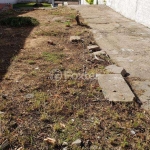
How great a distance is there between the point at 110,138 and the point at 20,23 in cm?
650

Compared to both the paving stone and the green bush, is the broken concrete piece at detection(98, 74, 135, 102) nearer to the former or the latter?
the paving stone

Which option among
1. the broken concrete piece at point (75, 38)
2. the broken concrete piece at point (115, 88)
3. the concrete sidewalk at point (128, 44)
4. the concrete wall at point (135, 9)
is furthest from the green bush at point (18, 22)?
the broken concrete piece at point (115, 88)

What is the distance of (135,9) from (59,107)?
7.66m

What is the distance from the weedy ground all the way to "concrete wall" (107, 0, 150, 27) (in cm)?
426

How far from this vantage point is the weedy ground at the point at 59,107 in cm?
265

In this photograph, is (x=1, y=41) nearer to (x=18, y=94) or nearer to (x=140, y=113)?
(x=18, y=94)

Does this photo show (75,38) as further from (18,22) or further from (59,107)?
(59,107)

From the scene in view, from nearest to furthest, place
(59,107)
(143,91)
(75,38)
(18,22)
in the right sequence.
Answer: (59,107), (143,91), (75,38), (18,22)

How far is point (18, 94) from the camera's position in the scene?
354 centimetres

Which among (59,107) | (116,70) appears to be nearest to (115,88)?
(116,70)

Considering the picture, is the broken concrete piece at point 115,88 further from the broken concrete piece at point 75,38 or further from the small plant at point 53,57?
the broken concrete piece at point 75,38

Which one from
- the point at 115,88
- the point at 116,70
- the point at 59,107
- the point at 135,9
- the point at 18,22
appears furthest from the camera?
the point at 135,9

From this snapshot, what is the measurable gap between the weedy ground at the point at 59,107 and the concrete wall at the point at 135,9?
4.26 meters

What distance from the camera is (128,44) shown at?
6461 mm
